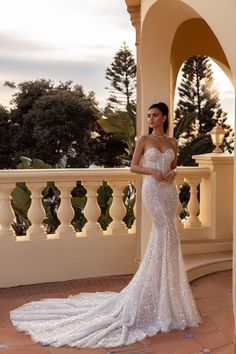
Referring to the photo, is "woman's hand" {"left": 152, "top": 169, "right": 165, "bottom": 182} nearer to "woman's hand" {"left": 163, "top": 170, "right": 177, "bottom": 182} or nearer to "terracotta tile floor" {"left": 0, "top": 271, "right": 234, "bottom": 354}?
"woman's hand" {"left": 163, "top": 170, "right": 177, "bottom": 182}

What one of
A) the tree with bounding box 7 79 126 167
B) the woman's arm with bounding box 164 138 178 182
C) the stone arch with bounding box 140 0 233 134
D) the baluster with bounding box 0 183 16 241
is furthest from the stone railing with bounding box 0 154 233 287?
the tree with bounding box 7 79 126 167

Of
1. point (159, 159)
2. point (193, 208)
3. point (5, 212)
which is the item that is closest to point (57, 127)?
point (193, 208)

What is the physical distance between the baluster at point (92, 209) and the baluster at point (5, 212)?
0.80 meters

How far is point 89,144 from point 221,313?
62.8ft

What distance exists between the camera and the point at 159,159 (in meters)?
4.59

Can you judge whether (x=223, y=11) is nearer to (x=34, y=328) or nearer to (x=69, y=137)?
(x=34, y=328)

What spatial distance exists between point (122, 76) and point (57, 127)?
3.81m

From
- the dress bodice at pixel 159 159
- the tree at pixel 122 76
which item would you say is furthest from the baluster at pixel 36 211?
the tree at pixel 122 76

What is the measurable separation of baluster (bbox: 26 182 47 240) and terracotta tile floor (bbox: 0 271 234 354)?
525 mm

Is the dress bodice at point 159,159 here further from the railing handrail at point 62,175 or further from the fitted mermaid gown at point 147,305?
the railing handrail at point 62,175

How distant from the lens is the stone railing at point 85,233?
553cm

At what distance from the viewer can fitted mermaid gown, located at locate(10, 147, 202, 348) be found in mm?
4176

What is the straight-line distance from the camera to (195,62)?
83.9ft

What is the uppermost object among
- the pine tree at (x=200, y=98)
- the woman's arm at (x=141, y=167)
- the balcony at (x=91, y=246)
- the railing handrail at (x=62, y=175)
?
the pine tree at (x=200, y=98)
